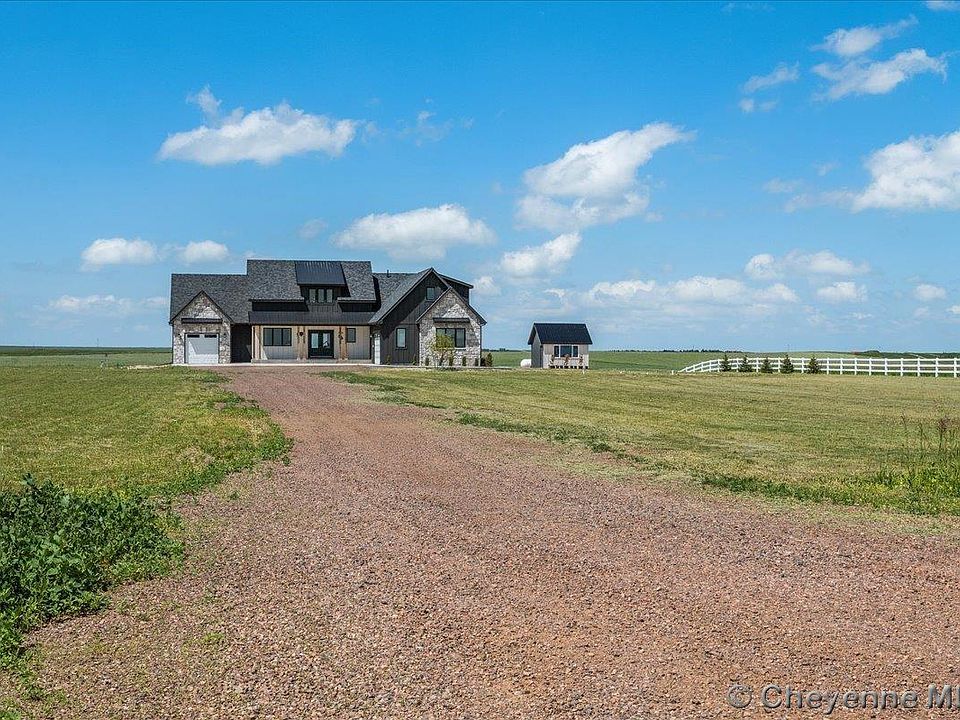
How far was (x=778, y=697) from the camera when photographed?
203 inches

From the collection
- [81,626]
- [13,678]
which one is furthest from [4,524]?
[13,678]

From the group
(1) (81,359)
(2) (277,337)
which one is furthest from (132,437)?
(1) (81,359)

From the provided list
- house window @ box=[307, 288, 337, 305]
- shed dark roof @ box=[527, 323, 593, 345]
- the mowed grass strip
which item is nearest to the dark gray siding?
house window @ box=[307, 288, 337, 305]

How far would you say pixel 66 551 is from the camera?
7664 millimetres

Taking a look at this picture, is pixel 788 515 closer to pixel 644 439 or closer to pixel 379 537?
pixel 379 537

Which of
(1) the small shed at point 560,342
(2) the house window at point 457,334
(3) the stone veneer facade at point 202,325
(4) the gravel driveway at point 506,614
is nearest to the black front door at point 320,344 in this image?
(3) the stone veneer facade at point 202,325

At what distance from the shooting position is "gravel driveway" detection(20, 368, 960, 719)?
523 centimetres

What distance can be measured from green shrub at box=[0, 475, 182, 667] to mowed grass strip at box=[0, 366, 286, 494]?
239cm

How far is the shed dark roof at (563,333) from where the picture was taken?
201 feet

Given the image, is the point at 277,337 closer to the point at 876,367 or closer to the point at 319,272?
the point at 319,272

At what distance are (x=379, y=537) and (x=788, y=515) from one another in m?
5.27

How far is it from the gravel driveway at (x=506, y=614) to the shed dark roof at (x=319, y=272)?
5107cm

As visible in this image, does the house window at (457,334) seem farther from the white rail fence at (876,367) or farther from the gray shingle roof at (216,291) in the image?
the white rail fence at (876,367)

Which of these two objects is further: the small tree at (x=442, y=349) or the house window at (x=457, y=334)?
the house window at (x=457, y=334)
